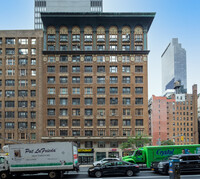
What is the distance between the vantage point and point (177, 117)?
15150 cm

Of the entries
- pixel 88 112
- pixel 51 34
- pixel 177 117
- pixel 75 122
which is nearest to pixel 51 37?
pixel 51 34

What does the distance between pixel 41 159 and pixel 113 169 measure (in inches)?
295

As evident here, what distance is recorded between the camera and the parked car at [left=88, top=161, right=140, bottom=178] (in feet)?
99.4

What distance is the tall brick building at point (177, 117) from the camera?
14262 centimetres

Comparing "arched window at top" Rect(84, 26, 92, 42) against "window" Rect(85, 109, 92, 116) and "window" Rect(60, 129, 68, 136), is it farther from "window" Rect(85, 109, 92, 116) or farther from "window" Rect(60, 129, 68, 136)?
"window" Rect(60, 129, 68, 136)

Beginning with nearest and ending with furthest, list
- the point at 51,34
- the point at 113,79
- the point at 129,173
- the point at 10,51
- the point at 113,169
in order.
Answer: the point at 113,169
the point at 129,173
the point at 113,79
the point at 10,51
the point at 51,34

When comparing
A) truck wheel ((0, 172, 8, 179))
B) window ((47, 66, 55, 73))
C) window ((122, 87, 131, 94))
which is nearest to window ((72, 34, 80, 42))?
window ((47, 66, 55, 73))

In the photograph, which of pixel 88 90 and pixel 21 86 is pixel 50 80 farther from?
pixel 88 90

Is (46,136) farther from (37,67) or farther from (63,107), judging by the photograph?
(37,67)

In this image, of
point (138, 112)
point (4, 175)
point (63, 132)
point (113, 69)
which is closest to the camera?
point (4, 175)

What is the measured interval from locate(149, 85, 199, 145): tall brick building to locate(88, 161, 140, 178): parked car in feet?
368

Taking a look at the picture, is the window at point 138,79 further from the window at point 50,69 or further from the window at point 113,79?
the window at point 50,69

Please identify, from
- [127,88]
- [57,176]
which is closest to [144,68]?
[127,88]

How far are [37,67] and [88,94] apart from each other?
47.1ft
